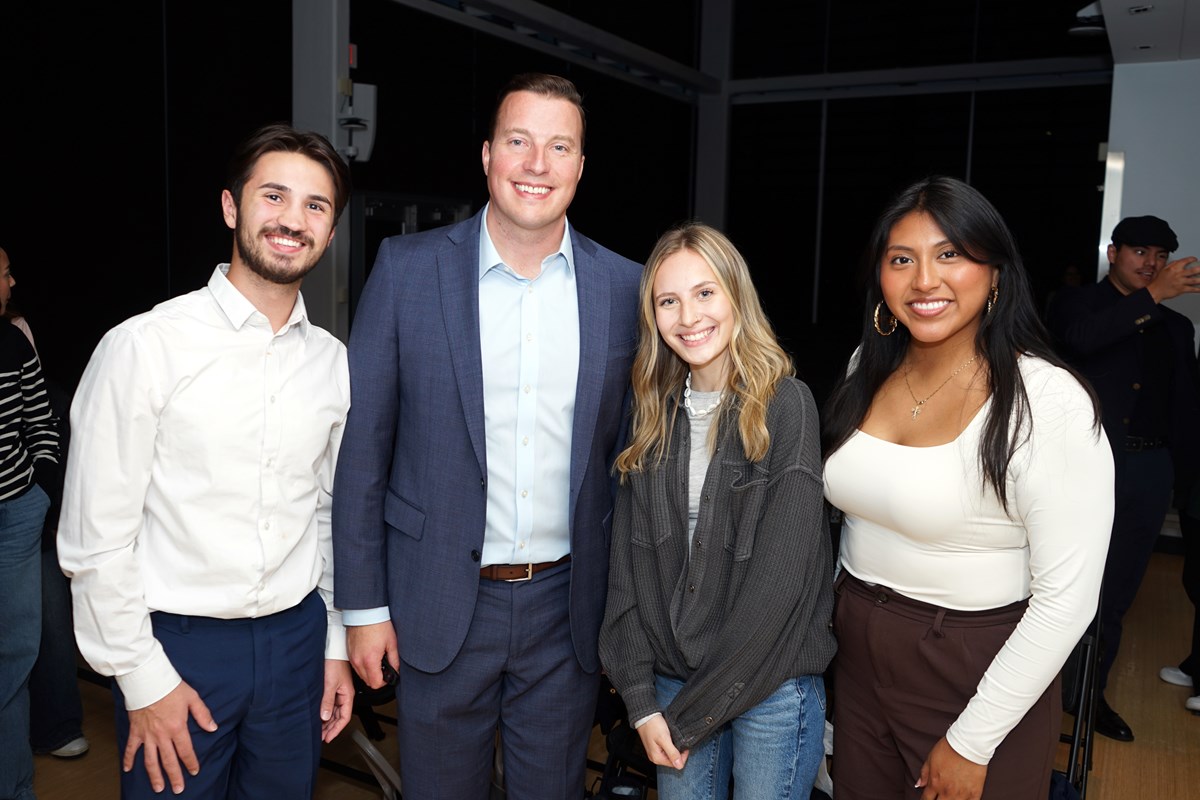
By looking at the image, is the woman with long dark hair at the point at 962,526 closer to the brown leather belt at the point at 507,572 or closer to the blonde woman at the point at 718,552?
the blonde woman at the point at 718,552

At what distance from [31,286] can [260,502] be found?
3410mm

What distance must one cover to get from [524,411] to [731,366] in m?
0.42

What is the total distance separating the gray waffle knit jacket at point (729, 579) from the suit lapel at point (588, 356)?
5.0 inches

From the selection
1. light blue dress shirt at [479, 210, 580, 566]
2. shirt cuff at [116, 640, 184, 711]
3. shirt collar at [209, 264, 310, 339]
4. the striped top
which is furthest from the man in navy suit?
the striped top

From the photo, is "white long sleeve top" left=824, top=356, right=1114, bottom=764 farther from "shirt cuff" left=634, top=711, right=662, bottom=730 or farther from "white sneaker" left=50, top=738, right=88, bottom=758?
"white sneaker" left=50, top=738, right=88, bottom=758

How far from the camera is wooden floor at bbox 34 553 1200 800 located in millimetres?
3107

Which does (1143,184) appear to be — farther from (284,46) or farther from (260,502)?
(260,502)

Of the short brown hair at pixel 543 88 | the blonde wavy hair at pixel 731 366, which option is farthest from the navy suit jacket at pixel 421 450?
the short brown hair at pixel 543 88

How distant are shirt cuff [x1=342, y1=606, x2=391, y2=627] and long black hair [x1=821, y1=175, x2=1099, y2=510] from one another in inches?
37.1

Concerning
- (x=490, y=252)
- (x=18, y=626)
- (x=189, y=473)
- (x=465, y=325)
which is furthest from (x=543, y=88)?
(x=18, y=626)

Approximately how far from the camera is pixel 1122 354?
3.69 m

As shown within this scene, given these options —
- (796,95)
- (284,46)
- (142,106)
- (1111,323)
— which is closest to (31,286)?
(142,106)

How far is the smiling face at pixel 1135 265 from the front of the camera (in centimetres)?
370

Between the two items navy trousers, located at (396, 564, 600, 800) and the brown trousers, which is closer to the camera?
the brown trousers
